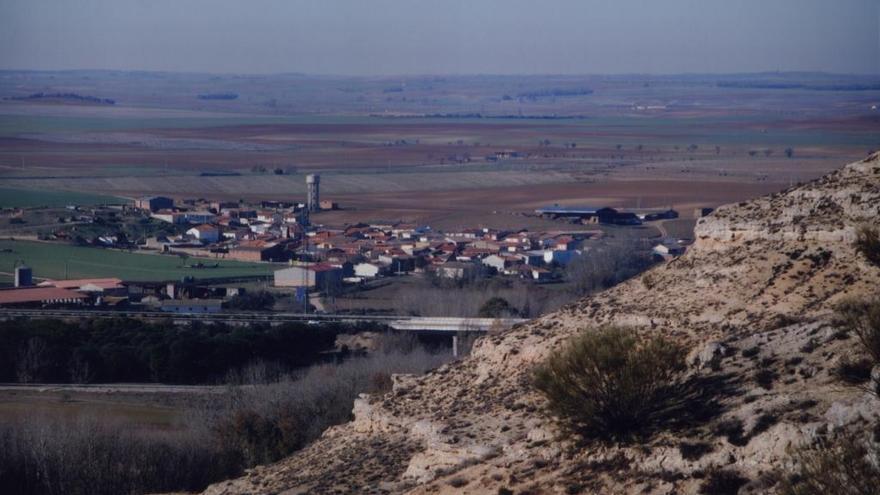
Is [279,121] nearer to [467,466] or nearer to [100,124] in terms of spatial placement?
[100,124]

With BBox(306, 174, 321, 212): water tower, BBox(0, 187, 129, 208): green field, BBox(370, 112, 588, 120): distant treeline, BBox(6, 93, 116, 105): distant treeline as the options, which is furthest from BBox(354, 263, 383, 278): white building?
BBox(370, 112, 588, 120): distant treeline

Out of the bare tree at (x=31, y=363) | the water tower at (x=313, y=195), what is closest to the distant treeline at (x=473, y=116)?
the water tower at (x=313, y=195)

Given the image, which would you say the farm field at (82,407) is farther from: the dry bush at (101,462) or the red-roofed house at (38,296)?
the red-roofed house at (38,296)

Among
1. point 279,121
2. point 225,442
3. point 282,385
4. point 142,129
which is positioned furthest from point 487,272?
point 279,121

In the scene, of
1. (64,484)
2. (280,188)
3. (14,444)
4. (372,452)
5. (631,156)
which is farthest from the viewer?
(631,156)

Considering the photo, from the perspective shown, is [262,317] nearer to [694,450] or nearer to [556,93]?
[694,450]

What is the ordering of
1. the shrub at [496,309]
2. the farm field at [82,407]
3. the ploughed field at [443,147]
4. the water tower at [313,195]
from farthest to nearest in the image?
the ploughed field at [443,147] < the water tower at [313,195] < the shrub at [496,309] < the farm field at [82,407]

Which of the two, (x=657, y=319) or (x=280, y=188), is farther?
(x=280, y=188)
